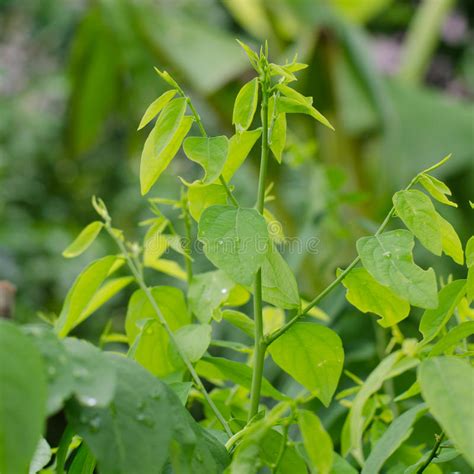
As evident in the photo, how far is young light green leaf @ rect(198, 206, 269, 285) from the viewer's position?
231 millimetres

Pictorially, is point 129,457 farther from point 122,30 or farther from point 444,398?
point 122,30

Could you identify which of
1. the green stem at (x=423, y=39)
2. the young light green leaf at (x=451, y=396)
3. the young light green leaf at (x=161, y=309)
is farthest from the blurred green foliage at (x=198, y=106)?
the young light green leaf at (x=451, y=396)

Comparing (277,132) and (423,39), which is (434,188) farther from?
(423,39)

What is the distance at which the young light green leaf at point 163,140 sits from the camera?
26 centimetres

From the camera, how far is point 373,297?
10.5 inches

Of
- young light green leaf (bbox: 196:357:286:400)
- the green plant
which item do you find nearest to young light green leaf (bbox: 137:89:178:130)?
the green plant

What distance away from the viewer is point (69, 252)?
0.32 m

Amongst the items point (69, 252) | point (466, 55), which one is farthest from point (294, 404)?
point (466, 55)

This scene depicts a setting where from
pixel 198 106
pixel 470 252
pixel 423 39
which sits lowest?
pixel 198 106

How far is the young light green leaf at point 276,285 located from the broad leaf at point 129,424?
6 centimetres

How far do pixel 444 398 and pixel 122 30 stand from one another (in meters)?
1.56

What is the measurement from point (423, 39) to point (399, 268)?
1670mm

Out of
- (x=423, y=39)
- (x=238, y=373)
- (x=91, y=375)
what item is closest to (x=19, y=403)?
(x=91, y=375)

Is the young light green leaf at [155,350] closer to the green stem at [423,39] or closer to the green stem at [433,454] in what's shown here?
the green stem at [433,454]
